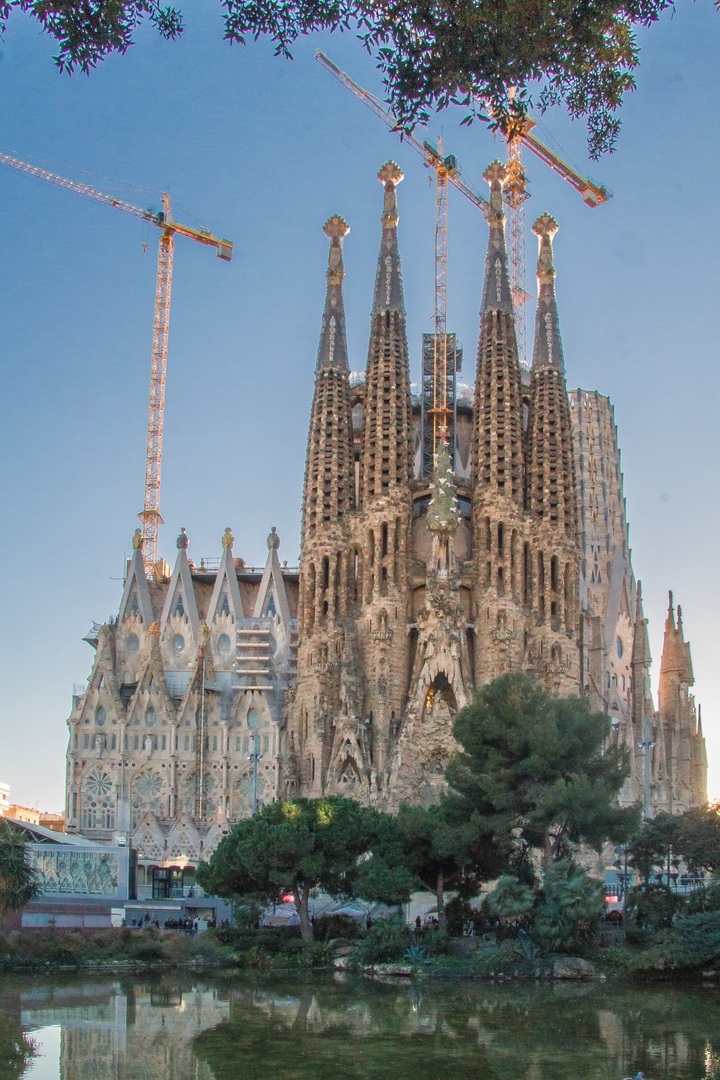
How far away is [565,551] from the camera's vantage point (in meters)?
61.7

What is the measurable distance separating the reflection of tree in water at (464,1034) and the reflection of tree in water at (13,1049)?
2.91m

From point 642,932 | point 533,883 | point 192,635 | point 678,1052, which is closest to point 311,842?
point 533,883

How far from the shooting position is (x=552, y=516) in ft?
204

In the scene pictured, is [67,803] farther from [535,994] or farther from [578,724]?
[535,994]

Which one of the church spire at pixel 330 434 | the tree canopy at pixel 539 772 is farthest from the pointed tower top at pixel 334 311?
the tree canopy at pixel 539 772

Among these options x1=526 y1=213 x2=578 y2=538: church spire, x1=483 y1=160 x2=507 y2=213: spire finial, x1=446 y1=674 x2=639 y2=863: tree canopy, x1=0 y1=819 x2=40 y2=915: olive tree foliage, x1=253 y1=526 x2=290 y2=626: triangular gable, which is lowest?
x1=0 y1=819 x2=40 y2=915: olive tree foliage

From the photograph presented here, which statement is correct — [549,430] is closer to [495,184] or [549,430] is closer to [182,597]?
[495,184]

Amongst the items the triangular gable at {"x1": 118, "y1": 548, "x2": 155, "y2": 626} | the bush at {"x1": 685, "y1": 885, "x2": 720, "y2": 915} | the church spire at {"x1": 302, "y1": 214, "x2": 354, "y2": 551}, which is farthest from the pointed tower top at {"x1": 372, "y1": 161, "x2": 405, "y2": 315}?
the bush at {"x1": 685, "y1": 885, "x2": 720, "y2": 915}

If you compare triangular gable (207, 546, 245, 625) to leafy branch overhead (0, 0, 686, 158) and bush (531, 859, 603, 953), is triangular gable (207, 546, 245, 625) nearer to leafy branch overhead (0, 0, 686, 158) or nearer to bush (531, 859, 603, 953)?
bush (531, 859, 603, 953)

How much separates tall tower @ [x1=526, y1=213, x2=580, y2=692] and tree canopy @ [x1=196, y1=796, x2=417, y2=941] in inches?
873

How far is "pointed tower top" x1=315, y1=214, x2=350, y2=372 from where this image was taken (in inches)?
2643

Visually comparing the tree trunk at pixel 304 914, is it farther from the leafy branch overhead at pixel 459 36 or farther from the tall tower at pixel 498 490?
the leafy branch overhead at pixel 459 36

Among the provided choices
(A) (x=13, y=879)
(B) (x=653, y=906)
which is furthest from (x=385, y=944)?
(A) (x=13, y=879)

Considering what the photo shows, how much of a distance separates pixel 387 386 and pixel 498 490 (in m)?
8.48
